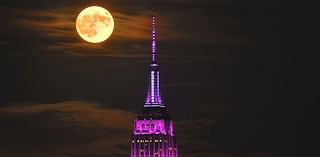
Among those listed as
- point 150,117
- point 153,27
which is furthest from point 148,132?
point 153,27

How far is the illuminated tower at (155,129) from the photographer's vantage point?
156 m

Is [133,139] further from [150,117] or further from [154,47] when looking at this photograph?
[154,47]

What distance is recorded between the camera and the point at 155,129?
160m

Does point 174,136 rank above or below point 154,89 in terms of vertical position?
below

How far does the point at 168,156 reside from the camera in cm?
15725

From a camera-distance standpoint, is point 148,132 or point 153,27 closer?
point 153,27

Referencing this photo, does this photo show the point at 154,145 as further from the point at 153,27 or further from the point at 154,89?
the point at 153,27

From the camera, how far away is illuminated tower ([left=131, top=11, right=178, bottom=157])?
513ft

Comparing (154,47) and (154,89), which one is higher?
(154,47)

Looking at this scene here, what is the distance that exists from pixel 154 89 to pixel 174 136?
1277 cm

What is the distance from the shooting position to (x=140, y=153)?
516 feet

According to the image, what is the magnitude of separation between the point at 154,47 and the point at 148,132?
2203cm

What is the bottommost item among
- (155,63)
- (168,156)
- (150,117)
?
(168,156)

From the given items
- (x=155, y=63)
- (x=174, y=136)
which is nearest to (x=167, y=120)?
(x=174, y=136)
